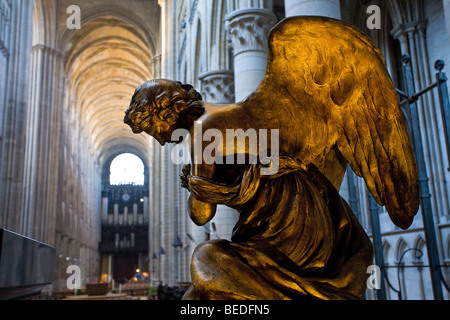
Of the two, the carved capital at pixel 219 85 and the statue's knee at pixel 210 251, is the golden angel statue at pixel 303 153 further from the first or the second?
the carved capital at pixel 219 85

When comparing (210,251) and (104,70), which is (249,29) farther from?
(104,70)

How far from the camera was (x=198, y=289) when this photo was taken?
1.35 metres

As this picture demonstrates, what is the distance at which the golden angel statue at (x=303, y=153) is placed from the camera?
4.78 feet

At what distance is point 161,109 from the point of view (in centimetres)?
161

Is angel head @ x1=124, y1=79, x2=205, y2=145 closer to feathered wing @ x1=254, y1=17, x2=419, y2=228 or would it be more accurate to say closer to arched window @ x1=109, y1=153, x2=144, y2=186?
feathered wing @ x1=254, y1=17, x2=419, y2=228

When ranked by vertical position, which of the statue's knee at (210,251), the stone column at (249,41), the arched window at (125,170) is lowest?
the statue's knee at (210,251)

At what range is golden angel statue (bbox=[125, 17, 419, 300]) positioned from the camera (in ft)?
4.78

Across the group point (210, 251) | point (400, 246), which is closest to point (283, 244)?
point (210, 251)

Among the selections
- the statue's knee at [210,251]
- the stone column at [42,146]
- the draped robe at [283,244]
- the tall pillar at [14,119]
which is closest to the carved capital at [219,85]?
the tall pillar at [14,119]

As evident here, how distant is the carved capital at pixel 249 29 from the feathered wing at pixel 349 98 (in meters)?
4.43

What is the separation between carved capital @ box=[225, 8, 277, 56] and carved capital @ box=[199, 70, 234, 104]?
2385 millimetres

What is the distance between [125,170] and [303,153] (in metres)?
46.8


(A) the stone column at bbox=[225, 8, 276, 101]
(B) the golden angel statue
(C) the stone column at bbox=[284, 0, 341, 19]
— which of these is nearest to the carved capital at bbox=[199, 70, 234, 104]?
(A) the stone column at bbox=[225, 8, 276, 101]
